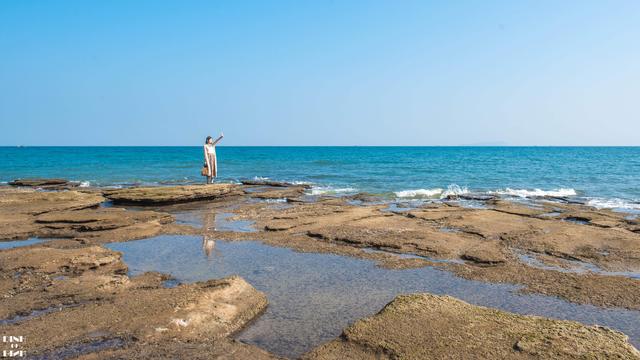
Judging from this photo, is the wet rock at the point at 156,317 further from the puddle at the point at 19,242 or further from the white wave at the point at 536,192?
the white wave at the point at 536,192

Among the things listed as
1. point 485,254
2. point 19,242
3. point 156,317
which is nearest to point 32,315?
point 156,317

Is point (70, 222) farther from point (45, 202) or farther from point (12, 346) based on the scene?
point (12, 346)

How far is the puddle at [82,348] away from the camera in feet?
15.1

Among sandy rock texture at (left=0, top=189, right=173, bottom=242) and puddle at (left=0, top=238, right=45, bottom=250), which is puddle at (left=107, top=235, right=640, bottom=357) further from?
puddle at (left=0, top=238, right=45, bottom=250)

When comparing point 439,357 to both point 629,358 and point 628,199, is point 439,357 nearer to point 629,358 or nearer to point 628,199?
point 629,358

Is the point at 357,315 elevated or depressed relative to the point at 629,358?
depressed

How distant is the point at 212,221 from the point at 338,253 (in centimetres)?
548

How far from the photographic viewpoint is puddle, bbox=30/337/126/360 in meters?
4.60

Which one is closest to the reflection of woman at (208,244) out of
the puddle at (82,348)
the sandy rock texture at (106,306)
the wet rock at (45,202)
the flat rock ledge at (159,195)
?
the sandy rock texture at (106,306)

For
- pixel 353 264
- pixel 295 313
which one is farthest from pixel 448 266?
pixel 295 313

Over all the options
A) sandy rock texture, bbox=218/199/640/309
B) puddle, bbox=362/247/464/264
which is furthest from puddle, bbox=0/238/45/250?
puddle, bbox=362/247/464/264

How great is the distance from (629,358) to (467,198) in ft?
58.4

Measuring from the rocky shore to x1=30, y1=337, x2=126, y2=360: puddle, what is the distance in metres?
0.02

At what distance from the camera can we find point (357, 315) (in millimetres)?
6246
